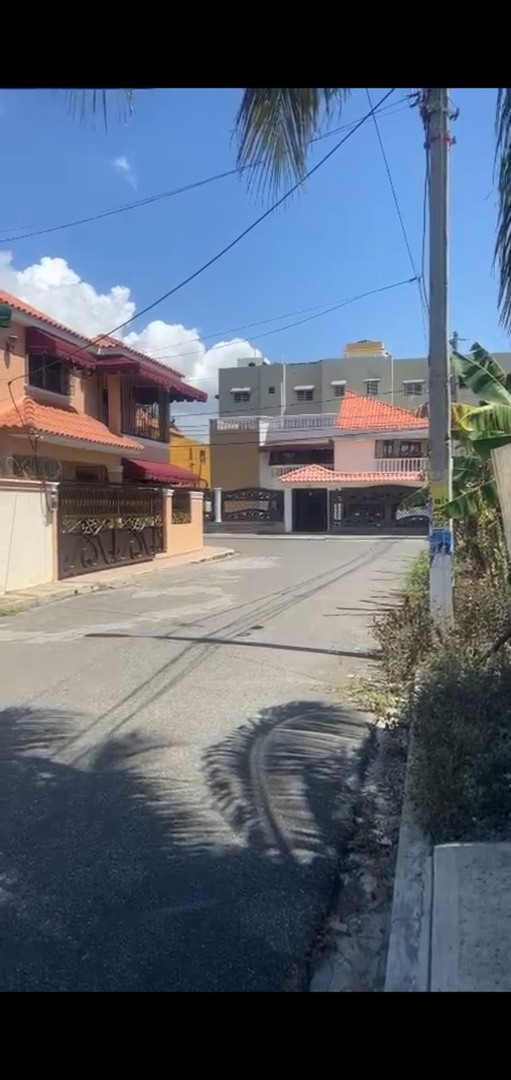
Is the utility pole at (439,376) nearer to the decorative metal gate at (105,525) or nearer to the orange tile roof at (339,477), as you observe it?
the decorative metal gate at (105,525)

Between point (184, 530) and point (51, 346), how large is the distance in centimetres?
953

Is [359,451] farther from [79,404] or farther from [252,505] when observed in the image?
[79,404]

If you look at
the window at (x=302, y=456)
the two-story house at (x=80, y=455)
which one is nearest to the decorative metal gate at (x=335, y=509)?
the window at (x=302, y=456)

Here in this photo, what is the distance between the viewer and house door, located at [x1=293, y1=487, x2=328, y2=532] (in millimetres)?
45656

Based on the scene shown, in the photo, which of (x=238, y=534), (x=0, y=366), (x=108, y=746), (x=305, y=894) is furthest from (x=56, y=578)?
(x=238, y=534)

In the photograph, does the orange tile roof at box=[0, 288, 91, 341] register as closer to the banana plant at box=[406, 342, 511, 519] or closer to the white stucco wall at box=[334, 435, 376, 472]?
the banana plant at box=[406, 342, 511, 519]

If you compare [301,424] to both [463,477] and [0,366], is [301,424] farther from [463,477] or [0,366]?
[463,477]

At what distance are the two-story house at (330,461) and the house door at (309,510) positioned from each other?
0.06 metres

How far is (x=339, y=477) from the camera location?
44125 millimetres

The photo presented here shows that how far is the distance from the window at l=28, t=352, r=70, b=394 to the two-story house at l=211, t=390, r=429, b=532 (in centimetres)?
2354

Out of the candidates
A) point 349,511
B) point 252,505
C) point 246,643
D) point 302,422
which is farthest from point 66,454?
point 302,422

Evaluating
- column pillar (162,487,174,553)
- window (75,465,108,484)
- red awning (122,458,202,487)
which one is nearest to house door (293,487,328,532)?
red awning (122,458,202,487)

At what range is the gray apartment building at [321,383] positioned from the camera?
5406 cm
